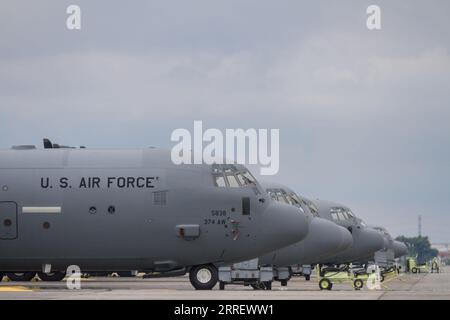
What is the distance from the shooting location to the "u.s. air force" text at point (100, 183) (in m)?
41.1

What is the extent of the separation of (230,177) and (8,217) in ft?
27.9

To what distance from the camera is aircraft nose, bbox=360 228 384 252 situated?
69125 mm

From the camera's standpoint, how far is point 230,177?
41406 millimetres

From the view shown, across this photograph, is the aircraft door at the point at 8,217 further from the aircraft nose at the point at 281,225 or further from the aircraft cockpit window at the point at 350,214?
the aircraft cockpit window at the point at 350,214

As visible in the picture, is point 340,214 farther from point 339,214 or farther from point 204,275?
point 204,275

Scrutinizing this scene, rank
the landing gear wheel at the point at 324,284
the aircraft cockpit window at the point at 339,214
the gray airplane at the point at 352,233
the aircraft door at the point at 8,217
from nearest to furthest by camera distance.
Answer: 1. the aircraft door at the point at 8,217
2. the landing gear wheel at the point at 324,284
3. the gray airplane at the point at 352,233
4. the aircraft cockpit window at the point at 339,214

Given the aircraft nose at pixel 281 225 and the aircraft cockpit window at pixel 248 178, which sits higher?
the aircraft cockpit window at pixel 248 178

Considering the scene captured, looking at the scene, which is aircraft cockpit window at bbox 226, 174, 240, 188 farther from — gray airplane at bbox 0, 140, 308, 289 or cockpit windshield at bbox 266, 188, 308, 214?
cockpit windshield at bbox 266, 188, 308, 214

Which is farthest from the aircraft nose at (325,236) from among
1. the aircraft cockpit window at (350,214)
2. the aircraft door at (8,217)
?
the aircraft door at (8,217)

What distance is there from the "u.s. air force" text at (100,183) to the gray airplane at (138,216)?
1.5 inches

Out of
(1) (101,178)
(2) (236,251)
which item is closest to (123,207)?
(1) (101,178)

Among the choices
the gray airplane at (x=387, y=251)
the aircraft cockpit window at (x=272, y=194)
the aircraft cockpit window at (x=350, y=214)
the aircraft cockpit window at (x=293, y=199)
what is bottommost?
the gray airplane at (x=387, y=251)

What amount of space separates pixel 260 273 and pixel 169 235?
5137mm

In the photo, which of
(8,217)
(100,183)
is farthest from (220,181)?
(8,217)
